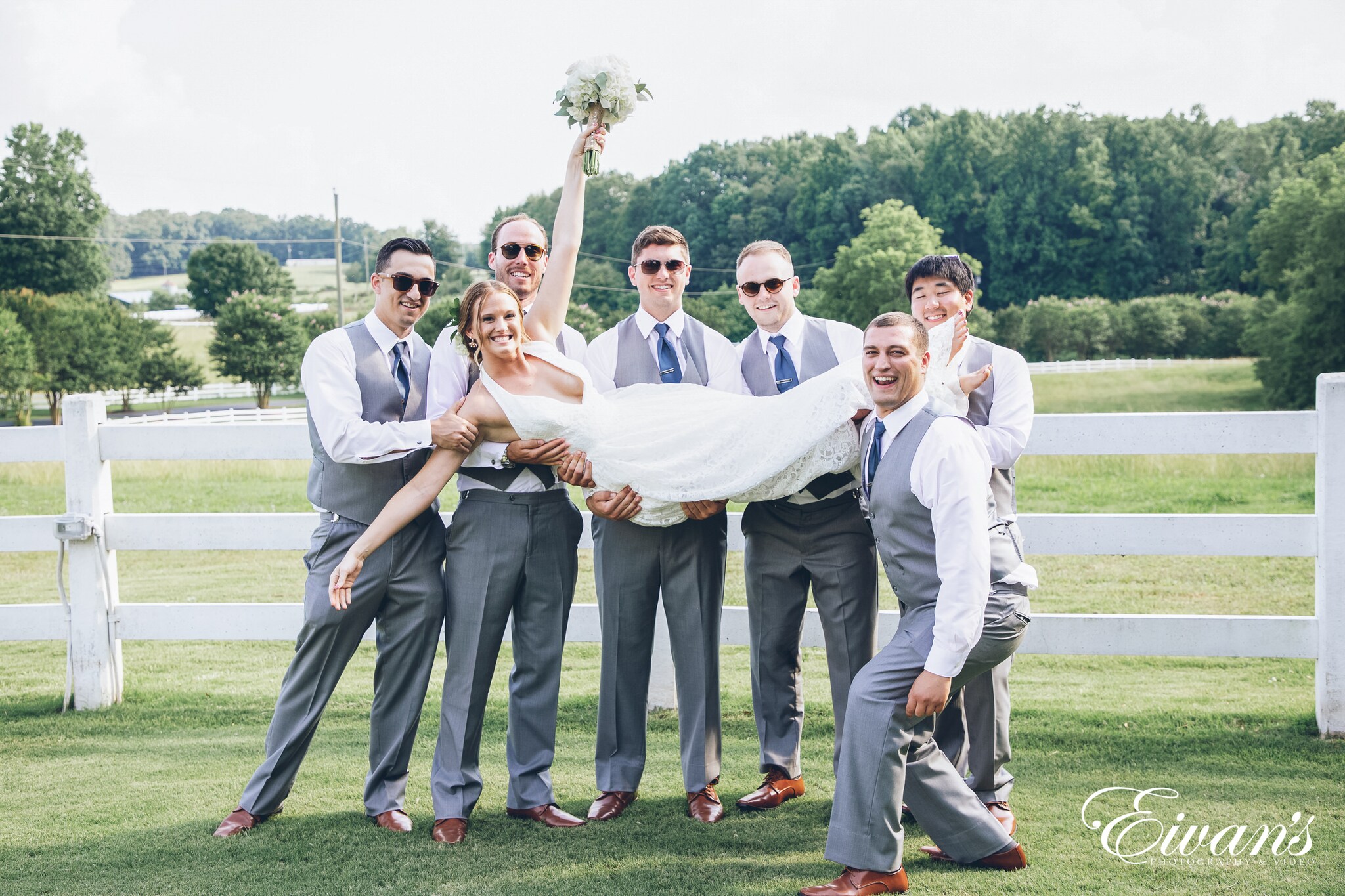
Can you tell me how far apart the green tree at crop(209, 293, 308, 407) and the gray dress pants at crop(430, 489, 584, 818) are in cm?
4596

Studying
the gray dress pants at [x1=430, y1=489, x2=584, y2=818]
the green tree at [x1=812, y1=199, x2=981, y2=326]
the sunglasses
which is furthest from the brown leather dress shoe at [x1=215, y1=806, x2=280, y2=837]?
the green tree at [x1=812, y1=199, x2=981, y2=326]

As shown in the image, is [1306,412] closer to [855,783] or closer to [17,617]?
[855,783]

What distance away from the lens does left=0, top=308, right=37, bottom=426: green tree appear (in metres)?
42.3

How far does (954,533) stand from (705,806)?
60.2 inches

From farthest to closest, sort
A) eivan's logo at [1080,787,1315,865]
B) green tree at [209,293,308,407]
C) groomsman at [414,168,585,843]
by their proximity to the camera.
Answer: green tree at [209,293,308,407], groomsman at [414,168,585,843], eivan's logo at [1080,787,1315,865]

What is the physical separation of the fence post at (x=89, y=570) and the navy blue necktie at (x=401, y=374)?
2.21 m

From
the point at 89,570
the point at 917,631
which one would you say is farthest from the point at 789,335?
the point at 89,570

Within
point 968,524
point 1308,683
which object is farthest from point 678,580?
point 1308,683

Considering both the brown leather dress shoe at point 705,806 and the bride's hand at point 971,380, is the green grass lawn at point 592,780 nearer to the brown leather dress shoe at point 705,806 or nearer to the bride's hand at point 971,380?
the brown leather dress shoe at point 705,806

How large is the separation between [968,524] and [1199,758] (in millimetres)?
2133

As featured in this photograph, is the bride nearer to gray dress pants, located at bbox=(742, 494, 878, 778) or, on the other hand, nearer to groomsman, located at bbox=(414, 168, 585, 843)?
groomsman, located at bbox=(414, 168, 585, 843)

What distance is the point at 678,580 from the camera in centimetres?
414

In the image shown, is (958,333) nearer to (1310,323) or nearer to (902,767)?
(902,767)

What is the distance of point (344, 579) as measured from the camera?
3.88m
